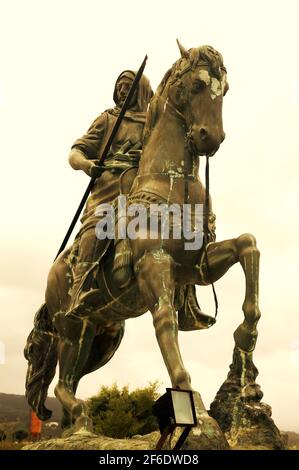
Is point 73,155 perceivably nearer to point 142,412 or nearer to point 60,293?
point 60,293

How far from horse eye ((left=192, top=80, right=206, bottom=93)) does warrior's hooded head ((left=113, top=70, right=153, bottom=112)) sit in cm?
154

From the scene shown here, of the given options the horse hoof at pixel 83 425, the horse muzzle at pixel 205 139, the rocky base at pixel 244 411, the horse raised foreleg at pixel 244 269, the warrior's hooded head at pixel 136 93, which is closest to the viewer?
the rocky base at pixel 244 411

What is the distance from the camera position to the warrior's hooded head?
26.1 ft

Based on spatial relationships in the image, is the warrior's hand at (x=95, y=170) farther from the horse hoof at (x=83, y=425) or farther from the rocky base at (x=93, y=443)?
the rocky base at (x=93, y=443)

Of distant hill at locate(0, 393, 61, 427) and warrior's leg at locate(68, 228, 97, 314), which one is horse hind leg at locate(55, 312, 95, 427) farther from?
distant hill at locate(0, 393, 61, 427)

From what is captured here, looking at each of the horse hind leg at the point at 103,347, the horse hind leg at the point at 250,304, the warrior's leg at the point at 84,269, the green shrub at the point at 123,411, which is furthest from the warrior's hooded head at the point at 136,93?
the green shrub at the point at 123,411

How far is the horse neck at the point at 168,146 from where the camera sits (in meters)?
6.70

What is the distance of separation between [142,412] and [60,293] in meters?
8.29

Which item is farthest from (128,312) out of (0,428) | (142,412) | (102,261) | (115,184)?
(142,412)

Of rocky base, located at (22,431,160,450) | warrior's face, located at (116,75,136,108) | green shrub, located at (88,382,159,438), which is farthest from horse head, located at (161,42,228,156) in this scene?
green shrub, located at (88,382,159,438)

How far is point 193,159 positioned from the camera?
22.1 ft

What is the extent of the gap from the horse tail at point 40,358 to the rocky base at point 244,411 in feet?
8.49

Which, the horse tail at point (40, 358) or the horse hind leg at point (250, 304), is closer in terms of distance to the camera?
the horse hind leg at point (250, 304)

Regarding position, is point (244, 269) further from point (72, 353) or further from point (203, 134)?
point (72, 353)
